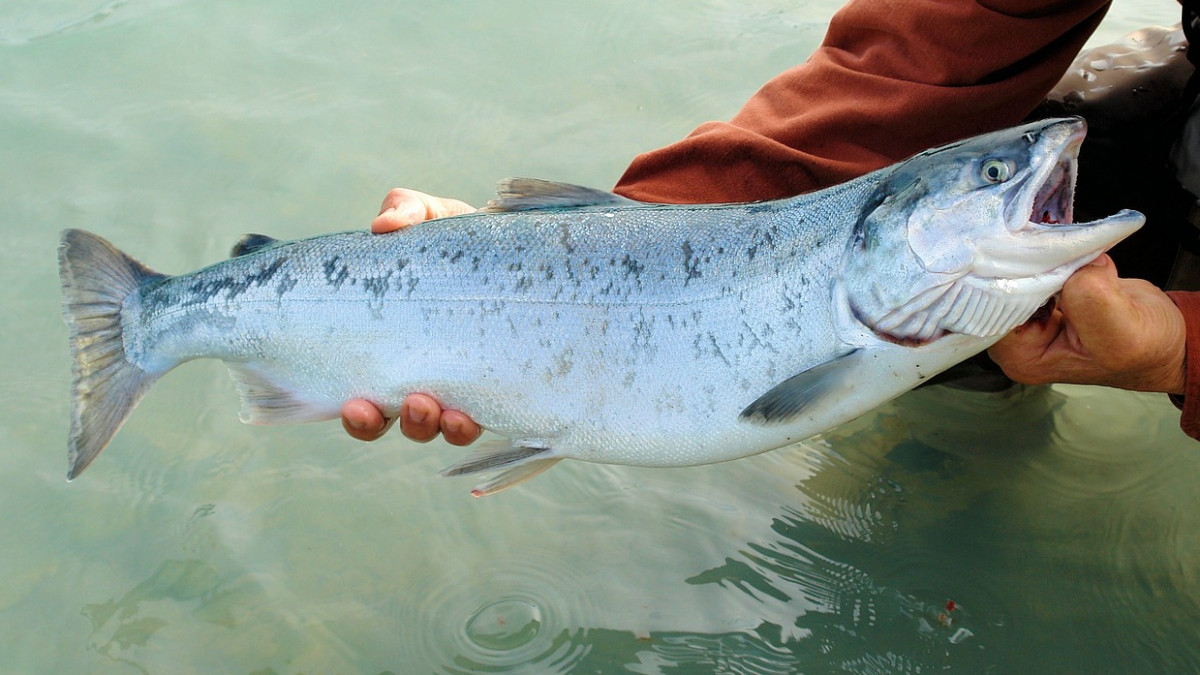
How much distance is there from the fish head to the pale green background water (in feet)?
3.78

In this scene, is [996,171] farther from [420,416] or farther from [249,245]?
[249,245]

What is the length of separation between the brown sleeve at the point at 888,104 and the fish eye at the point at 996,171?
114 cm

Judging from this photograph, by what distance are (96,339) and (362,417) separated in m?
0.87

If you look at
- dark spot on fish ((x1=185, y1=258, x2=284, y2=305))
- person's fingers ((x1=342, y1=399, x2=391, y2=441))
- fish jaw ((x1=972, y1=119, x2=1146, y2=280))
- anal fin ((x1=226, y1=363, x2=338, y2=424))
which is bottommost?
person's fingers ((x1=342, y1=399, x2=391, y2=441))

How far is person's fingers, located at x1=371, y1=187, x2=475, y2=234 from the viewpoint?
287 cm

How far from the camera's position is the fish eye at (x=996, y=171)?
2.26m

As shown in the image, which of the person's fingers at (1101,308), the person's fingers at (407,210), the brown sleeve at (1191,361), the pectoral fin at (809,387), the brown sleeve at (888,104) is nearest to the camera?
the person's fingers at (1101,308)

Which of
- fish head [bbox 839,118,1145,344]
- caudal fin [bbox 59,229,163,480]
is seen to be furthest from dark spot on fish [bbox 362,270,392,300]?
fish head [bbox 839,118,1145,344]

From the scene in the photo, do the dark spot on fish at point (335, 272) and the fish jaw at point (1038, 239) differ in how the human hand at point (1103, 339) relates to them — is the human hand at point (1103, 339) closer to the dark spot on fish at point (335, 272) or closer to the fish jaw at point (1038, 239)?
the fish jaw at point (1038, 239)

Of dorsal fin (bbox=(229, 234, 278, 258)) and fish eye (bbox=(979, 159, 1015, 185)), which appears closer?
fish eye (bbox=(979, 159, 1015, 185))

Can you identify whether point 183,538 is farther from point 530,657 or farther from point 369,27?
point 369,27

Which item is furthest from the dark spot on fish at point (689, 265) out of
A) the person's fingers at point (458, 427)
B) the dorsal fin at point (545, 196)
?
the person's fingers at point (458, 427)

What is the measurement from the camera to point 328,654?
314cm

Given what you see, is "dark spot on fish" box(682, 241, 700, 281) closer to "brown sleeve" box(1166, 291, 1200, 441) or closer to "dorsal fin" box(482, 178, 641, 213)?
"dorsal fin" box(482, 178, 641, 213)
